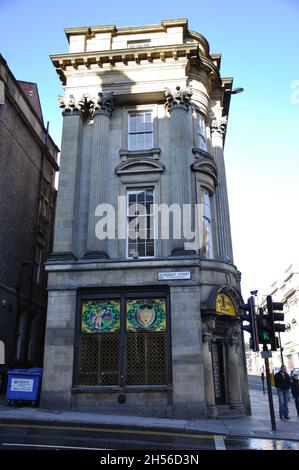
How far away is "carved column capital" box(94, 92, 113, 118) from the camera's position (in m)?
18.6

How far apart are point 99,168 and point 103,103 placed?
328 centimetres

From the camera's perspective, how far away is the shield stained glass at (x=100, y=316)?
1576 centimetres

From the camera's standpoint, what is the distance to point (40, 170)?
2594 cm

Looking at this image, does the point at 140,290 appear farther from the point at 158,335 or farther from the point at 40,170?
the point at 40,170

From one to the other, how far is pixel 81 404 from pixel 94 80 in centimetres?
1419

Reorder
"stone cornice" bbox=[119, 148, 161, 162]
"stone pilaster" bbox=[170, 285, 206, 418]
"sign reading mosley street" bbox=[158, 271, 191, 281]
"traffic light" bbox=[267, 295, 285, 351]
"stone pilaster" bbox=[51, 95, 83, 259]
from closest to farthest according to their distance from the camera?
"traffic light" bbox=[267, 295, 285, 351] → "stone pilaster" bbox=[170, 285, 206, 418] → "sign reading mosley street" bbox=[158, 271, 191, 281] → "stone pilaster" bbox=[51, 95, 83, 259] → "stone cornice" bbox=[119, 148, 161, 162]

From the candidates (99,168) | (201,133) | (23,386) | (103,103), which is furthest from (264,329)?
(103,103)

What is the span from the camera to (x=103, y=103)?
18.6 m

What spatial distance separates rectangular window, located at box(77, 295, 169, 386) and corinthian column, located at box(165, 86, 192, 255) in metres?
2.73

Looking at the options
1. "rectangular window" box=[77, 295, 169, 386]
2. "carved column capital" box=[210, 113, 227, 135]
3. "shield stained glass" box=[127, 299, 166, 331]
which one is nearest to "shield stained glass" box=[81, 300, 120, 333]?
"rectangular window" box=[77, 295, 169, 386]

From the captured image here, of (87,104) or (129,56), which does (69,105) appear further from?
(129,56)

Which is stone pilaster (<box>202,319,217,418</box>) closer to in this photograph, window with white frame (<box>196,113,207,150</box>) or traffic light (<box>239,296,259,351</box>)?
traffic light (<box>239,296,259,351</box>)

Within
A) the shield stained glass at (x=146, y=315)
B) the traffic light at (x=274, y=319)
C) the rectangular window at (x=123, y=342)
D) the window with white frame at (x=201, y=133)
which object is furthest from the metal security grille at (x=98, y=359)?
the window with white frame at (x=201, y=133)

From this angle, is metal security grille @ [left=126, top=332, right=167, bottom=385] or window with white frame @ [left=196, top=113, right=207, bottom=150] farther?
window with white frame @ [left=196, top=113, right=207, bottom=150]
